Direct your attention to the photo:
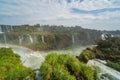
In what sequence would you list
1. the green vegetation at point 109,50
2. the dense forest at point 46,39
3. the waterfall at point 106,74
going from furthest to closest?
the dense forest at point 46,39 → the green vegetation at point 109,50 → the waterfall at point 106,74

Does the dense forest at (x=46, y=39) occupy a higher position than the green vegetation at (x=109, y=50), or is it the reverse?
the green vegetation at (x=109, y=50)

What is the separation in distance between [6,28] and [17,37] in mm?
6313

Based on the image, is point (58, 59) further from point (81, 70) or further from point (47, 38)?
point (47, 38)

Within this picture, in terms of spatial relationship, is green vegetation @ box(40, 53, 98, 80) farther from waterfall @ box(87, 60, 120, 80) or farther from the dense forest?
the dense forest

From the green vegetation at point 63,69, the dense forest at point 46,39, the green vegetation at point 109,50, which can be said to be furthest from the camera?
the dense forest at point 46,39

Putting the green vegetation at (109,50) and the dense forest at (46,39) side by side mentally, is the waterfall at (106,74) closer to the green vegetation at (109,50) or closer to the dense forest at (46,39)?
the green vegetation at (109,50)

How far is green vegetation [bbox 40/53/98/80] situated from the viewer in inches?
140

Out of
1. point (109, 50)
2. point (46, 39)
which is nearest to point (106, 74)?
point (109, 50)

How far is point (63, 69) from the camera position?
3.66m

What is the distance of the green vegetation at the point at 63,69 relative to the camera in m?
3.55

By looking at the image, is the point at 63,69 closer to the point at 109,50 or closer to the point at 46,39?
the point at 109,50

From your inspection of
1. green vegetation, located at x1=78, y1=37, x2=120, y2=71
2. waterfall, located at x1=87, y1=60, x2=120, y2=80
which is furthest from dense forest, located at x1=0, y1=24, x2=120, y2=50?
waterfall, located at x1=87, y1=60, x2=120, y2=80

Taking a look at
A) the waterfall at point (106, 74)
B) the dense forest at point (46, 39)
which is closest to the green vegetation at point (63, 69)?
the waterfall at point (106, 74)

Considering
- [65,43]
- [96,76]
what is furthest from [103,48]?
[65,43]
